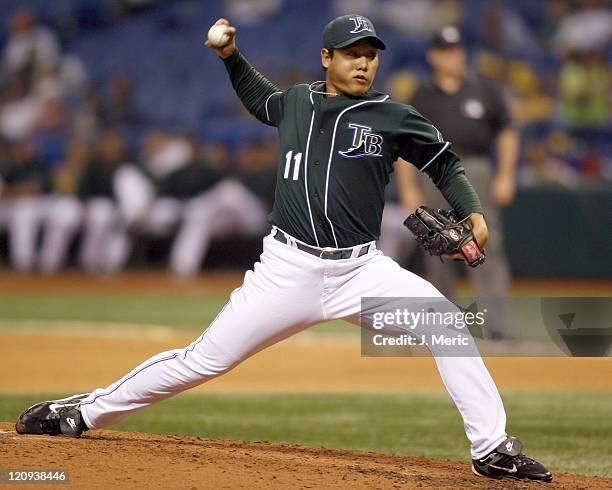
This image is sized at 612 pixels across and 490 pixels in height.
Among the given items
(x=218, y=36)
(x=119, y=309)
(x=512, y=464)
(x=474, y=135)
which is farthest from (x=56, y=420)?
(x=119, y=309)

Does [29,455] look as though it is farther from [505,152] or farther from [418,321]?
[505,152]

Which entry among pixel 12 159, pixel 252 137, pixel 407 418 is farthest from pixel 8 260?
pixel 407 418

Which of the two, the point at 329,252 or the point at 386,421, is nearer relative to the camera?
the point at 329,252

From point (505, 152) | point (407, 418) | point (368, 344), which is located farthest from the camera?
point (368, 344)

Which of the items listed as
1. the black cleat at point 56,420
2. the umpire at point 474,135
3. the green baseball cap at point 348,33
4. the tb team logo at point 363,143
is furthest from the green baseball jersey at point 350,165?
the umpire at point 474,135

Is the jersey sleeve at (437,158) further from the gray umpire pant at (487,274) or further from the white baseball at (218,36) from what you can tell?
the gray umpire pant at (487,274)

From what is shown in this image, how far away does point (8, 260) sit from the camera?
17.3m

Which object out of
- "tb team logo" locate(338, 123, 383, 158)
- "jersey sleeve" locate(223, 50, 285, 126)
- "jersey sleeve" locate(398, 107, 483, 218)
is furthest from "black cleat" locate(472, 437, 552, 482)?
"jersey sleeve" locate(223, 50, 285, 126)

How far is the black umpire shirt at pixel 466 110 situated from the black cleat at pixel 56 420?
4548 mm

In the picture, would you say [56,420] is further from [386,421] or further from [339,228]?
[386,421]

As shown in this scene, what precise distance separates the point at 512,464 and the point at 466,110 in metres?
4.78

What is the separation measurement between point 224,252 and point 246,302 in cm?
1208

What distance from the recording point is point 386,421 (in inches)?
257

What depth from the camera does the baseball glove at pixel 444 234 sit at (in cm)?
438
